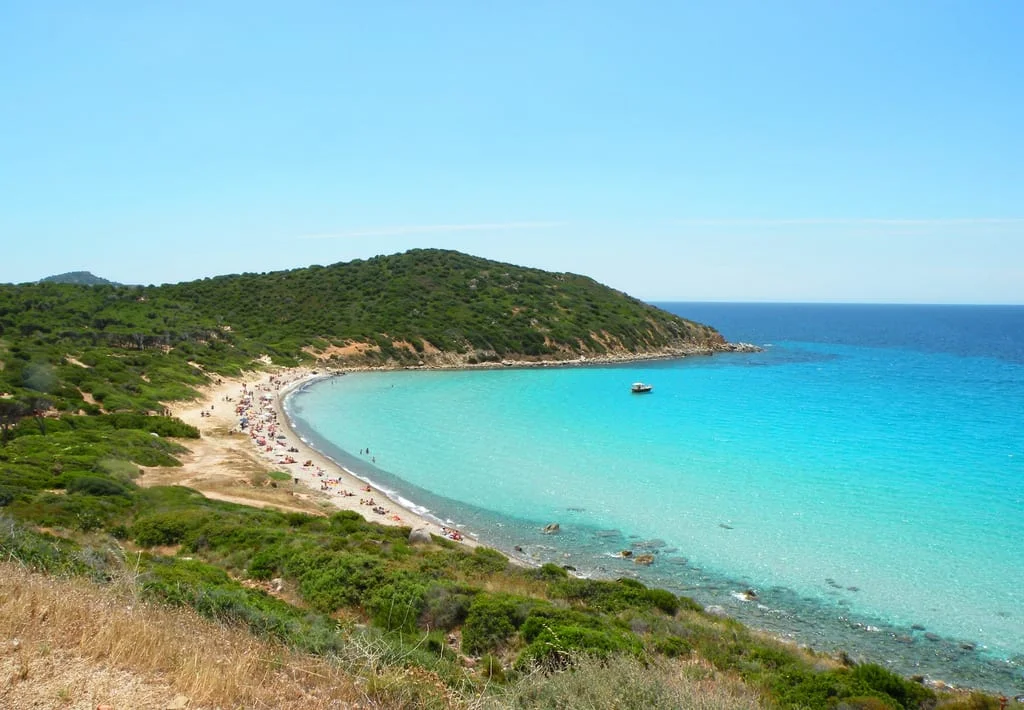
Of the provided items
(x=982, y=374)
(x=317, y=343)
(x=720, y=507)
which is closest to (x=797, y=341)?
(x=982, y=374)

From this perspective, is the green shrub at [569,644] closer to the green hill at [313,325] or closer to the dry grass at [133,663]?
the dry grass at [133,663]

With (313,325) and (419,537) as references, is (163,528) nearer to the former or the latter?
(419,537)

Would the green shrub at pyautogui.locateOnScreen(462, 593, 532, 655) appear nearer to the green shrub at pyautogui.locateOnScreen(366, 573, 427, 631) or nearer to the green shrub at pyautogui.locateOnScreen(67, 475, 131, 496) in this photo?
the green shrub at pyautogui.locateOnScreen(366, 573, 427, 631)

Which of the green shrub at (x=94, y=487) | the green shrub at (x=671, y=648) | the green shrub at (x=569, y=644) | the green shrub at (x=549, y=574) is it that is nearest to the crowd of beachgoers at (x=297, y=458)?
the green shrub at (x=549, y=574)

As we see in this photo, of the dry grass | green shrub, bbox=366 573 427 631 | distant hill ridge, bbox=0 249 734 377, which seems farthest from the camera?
distant hill ridge, bbox=0 249 734 377

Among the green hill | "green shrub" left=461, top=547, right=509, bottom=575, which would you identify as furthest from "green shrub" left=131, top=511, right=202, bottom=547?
the green hill

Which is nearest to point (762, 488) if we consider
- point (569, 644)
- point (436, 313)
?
point (569, 644)
